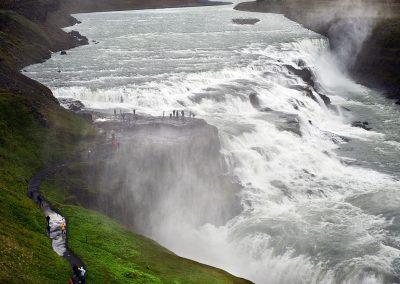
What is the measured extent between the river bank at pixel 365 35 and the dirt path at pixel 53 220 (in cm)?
6206

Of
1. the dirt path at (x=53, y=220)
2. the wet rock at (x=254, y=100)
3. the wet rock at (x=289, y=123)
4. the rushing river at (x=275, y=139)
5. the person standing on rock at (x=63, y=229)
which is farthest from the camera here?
the wet rock at (x=254, y=100)

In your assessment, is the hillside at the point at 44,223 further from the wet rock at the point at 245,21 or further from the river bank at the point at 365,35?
the wet rock at the point at 245,21

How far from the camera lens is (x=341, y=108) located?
7900 cm

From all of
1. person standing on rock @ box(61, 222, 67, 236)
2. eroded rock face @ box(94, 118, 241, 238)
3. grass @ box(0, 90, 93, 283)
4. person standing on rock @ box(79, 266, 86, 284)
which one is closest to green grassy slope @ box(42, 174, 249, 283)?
person standing on rock @ box(61, 222, 67, 236)

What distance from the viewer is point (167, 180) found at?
158 ft

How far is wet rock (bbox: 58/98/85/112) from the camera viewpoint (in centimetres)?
5783

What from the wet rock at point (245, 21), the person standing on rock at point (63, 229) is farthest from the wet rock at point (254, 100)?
the wet rock at point (245, 21)

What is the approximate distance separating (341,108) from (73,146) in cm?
4826

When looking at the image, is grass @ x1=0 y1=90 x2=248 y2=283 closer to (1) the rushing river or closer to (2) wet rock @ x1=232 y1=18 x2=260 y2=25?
(1) the rushing river

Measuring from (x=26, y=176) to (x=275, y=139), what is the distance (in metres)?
30.5

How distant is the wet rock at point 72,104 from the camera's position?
2277 inches

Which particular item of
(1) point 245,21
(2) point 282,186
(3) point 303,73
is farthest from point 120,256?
(1) point 245,21

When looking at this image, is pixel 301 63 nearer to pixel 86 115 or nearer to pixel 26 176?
pixel 86 115

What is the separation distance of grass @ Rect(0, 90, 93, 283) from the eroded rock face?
5410mm
